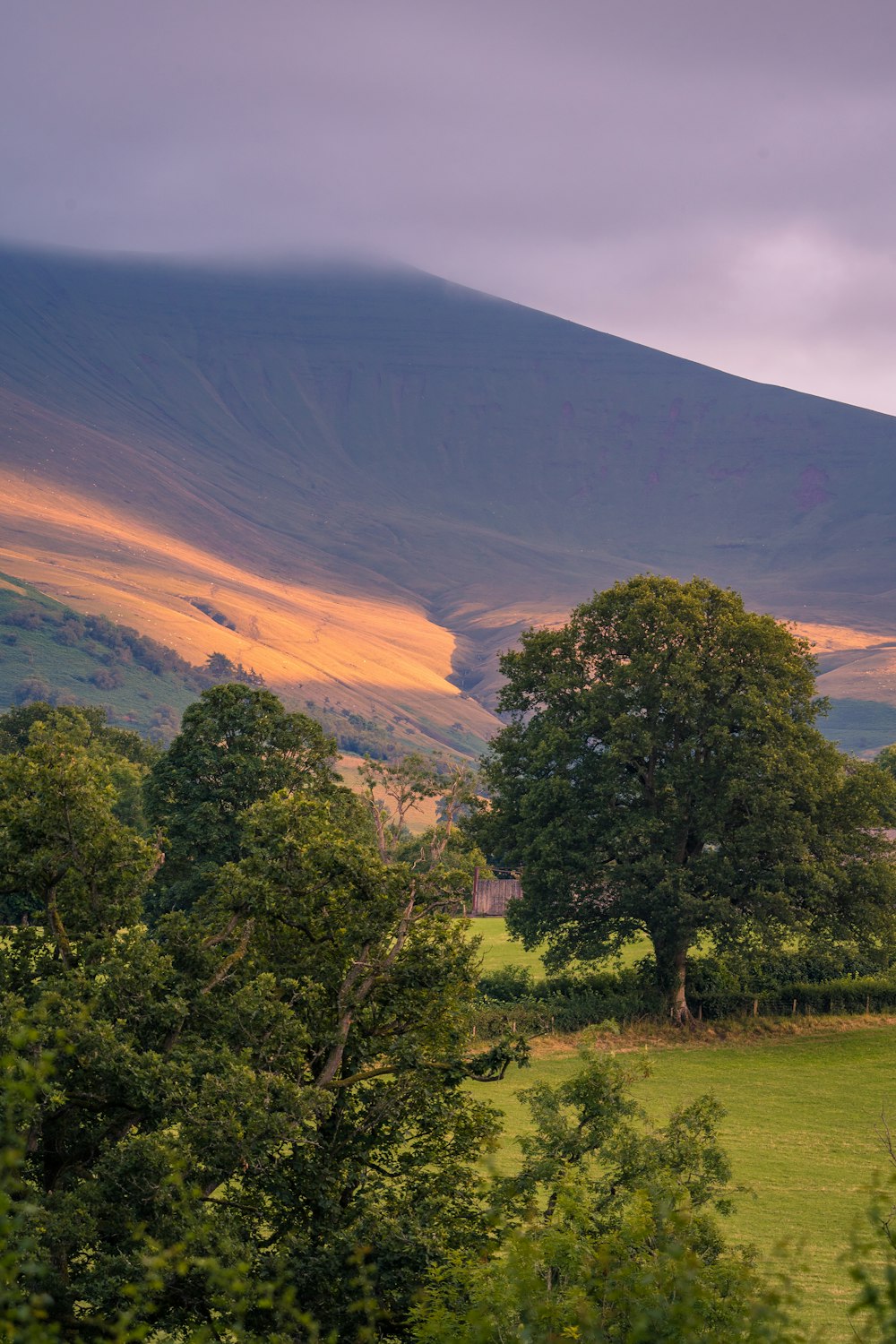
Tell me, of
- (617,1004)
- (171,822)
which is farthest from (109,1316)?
(617,1004)

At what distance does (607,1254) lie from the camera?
14.5 meters

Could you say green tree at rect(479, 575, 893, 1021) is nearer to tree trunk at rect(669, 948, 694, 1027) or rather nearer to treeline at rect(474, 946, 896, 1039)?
tree trunk at rect(669, 948, 694, 1027)

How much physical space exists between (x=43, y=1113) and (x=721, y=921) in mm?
33181

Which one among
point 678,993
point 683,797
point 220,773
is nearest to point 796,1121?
point 678,993

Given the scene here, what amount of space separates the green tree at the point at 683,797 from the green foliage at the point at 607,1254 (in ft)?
87.1

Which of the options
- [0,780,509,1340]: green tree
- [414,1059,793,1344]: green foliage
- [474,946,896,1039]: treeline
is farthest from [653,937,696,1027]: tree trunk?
[414,1059,793,1344]: green foliage

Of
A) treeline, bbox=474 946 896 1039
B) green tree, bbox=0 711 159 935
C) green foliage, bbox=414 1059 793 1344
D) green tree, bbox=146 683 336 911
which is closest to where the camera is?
green foliage, bbox=414 1059 793 1344

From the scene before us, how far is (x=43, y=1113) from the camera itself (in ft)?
58.0

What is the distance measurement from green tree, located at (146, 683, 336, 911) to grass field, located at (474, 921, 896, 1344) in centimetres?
1379

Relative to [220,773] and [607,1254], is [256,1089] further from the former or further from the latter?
[220,773]

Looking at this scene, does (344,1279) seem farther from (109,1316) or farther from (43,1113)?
(43,1113)

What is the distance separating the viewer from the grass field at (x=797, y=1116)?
27656 millimetres

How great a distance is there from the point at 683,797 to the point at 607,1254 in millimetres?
34806

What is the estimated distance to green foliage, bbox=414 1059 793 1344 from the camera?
1309 centimetres
